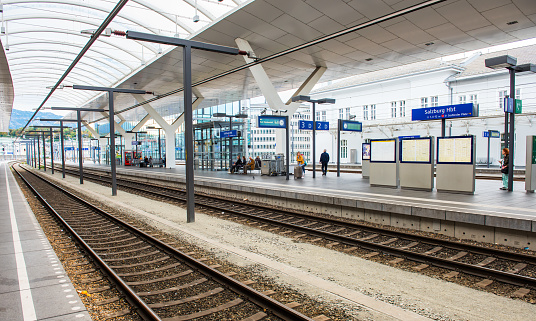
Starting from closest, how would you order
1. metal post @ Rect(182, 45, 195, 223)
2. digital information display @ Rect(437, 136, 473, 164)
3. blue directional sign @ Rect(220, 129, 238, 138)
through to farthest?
metal post @ Rect(182, 45, 195, 223) → digital information display @ Rect(437, 136, 473, 164) → blue directional sign @ Rect(220, 129, 238, 138)

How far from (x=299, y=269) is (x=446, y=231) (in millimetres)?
4379

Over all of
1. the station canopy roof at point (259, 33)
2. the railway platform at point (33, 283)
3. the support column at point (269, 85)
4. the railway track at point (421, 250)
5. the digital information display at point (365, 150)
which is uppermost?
the station canopy roof at point (259, 33)

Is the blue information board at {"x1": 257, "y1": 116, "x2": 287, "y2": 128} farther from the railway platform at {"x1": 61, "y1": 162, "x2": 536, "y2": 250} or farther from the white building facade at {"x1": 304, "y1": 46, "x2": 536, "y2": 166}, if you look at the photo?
the white building facade at {"x1": 304, "y1": 46, "x2": 536, "y2": 166}

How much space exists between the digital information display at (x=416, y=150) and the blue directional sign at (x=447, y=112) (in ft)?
4.36

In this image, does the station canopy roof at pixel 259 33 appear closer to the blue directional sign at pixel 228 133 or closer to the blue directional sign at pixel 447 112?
the blue directional sign at pixel 447 112

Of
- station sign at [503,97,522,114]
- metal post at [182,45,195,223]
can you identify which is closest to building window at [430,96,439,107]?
station sign at [503,97,522,114]

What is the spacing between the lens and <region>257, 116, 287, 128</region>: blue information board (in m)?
16.6

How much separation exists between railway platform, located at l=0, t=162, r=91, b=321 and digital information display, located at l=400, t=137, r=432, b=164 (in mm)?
10351

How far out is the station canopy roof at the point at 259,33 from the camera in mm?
12898

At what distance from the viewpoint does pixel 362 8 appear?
12.5m

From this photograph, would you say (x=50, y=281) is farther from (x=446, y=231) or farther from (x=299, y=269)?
(x=446, y=231)

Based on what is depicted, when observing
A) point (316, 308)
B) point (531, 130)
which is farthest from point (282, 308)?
point (531, 130)

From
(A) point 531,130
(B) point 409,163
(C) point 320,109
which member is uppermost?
(C) point 320,109

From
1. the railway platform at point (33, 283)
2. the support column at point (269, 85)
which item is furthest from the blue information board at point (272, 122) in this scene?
the railway platform at point (33, 283)
